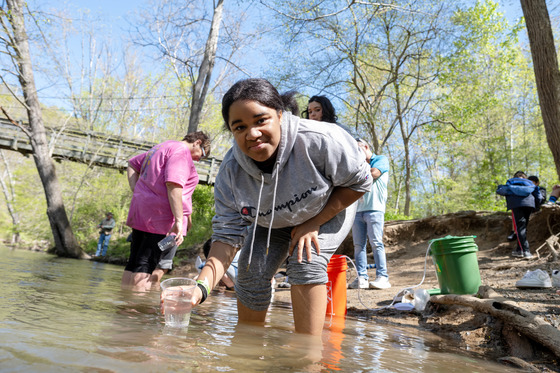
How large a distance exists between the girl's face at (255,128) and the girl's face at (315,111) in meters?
1.78

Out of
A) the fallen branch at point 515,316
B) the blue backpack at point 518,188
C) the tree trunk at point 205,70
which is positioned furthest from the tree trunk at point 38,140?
the fallen branch at point 515,316

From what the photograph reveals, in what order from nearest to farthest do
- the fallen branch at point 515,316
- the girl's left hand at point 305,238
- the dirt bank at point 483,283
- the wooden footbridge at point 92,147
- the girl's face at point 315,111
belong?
the girl's left hand at point 305,238
the fallen branch at point 515,316
the dirt bank at point 483,283
the girl's face at point 315,111
the wooden footbridge at point 92,147

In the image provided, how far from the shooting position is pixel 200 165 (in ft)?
70.1

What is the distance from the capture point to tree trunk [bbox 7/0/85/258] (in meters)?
12.8

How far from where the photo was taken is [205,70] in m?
14.6

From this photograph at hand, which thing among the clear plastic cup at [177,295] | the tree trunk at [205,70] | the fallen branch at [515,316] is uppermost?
the tree trunk at [205,70]

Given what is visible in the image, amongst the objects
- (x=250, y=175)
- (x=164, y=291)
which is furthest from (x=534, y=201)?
(x=164, y=291)

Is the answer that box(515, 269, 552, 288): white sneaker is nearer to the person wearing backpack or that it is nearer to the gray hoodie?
the gray hoodie

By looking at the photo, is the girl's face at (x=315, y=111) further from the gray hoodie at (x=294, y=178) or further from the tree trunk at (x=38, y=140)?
the tree trunk at (x=38, y=140)

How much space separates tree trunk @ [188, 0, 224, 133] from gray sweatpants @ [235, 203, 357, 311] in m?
11.5

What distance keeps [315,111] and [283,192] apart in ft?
6.10

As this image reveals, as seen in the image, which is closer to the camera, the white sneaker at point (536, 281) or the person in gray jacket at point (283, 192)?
the person in gray jacket at point (283, 192)

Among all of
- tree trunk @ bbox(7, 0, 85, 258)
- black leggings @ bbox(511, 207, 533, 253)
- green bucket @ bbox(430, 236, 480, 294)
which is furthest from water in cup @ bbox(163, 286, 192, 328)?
tree trunk @ bbox(7, 0, 85, 258)

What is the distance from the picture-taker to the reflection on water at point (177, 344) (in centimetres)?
171
